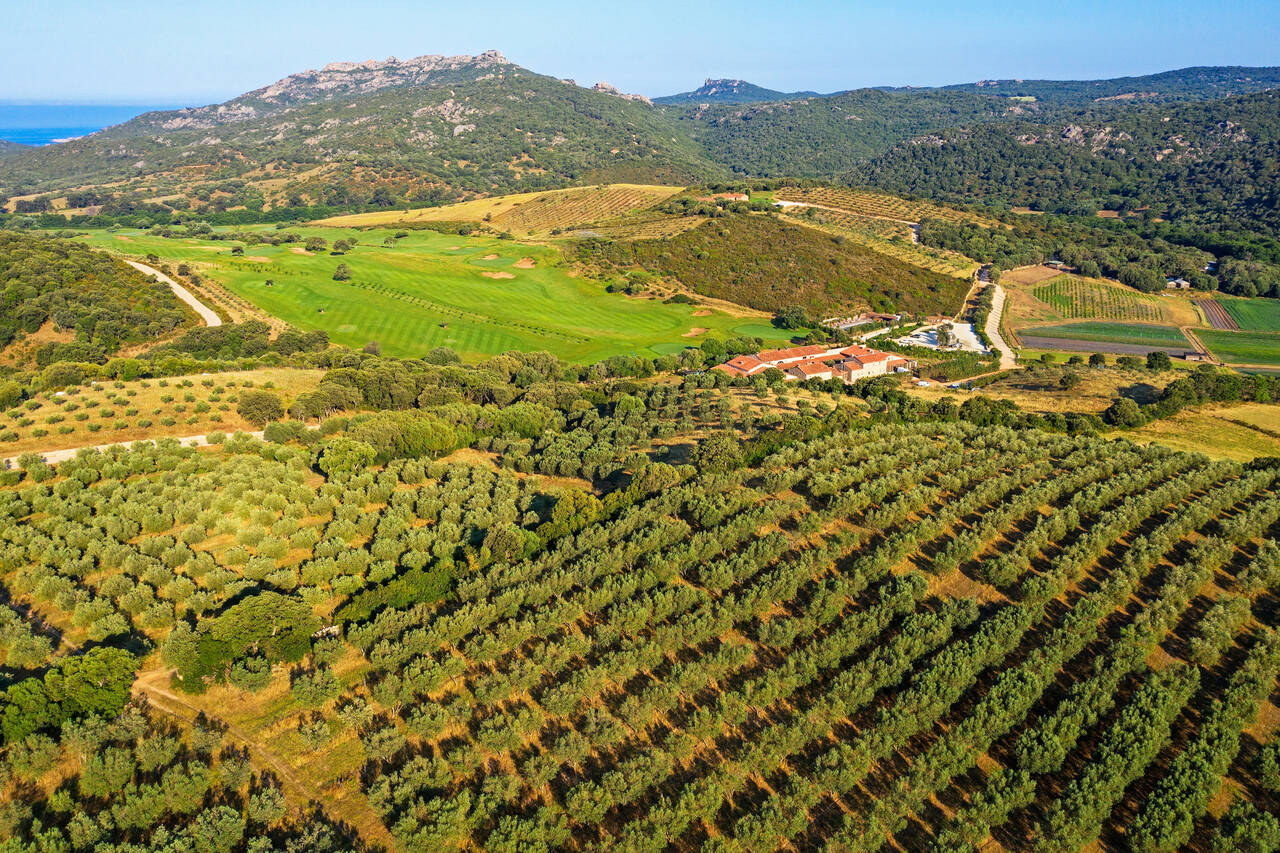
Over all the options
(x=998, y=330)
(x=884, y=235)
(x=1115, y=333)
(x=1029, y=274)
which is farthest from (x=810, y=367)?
(x=884, y=235)

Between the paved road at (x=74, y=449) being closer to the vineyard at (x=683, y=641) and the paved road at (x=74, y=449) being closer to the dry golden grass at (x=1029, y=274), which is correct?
the vineyard at (x=683, y=641)

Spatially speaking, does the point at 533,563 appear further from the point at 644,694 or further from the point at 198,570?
the point at 198,570

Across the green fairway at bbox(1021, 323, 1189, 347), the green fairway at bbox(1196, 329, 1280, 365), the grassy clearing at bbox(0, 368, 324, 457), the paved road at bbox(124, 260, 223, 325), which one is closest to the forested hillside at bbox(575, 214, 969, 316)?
the green fairway at bbox(1021, 323, 1189, 347)

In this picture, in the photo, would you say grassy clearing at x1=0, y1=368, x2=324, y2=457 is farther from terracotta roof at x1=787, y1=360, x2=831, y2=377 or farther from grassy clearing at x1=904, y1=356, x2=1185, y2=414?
grassy clearing at x1=904, y1=356, x2=1185, y2=414

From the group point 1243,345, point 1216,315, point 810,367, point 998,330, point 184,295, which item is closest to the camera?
point 810,367

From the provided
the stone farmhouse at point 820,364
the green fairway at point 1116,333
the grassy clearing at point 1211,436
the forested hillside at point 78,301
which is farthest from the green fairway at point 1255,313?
A: the forested hillside at point 78,301

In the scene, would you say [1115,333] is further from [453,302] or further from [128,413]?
[128,413]

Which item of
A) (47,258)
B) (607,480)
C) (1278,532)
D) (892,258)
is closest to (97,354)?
(47,258)
